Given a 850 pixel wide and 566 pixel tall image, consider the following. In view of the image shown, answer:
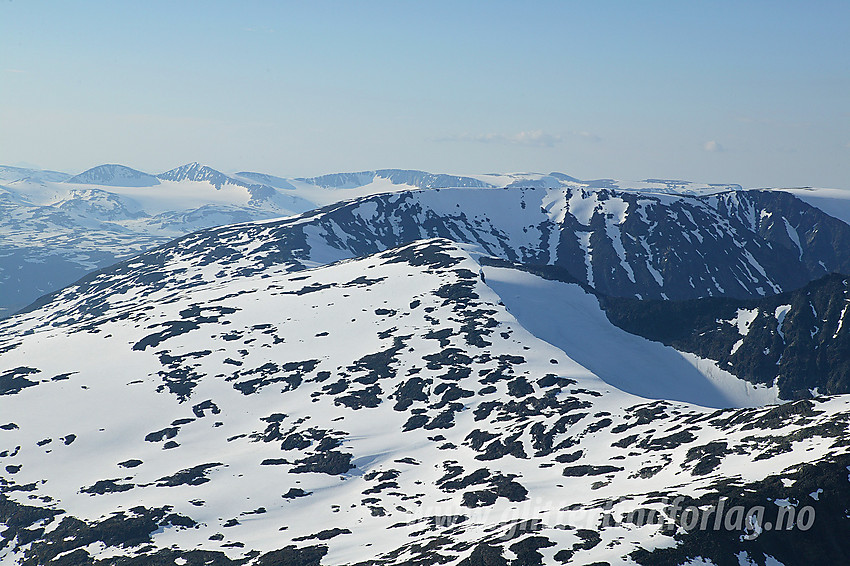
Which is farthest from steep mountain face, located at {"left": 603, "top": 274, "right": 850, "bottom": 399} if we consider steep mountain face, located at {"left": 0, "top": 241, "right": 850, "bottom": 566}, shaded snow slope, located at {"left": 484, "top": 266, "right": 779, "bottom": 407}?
steep mountain face, located at {"left": 0, "top": 241, "right": 850, "bottom": 566}

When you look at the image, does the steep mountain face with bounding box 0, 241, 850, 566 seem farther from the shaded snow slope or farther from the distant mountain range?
the shaded snow slope

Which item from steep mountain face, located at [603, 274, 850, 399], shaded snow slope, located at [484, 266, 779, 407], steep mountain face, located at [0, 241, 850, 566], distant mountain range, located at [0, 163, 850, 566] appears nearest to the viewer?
steep mountain face, located at [0, 241, 850, 566]

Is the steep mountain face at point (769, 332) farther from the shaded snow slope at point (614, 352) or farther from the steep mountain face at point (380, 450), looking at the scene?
the steep mountain face at point (380, 450)

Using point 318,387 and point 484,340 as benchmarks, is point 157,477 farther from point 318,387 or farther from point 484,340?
point 484,340

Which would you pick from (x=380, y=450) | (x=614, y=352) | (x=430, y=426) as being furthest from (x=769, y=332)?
(x=380, y=450)

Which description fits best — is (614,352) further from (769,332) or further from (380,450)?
(380,450)

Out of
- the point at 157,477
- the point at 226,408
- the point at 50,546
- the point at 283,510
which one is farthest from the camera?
the point at 226,408

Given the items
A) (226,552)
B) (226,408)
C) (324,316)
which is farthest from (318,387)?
(226,552)

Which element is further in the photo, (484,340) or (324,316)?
(324,316)
